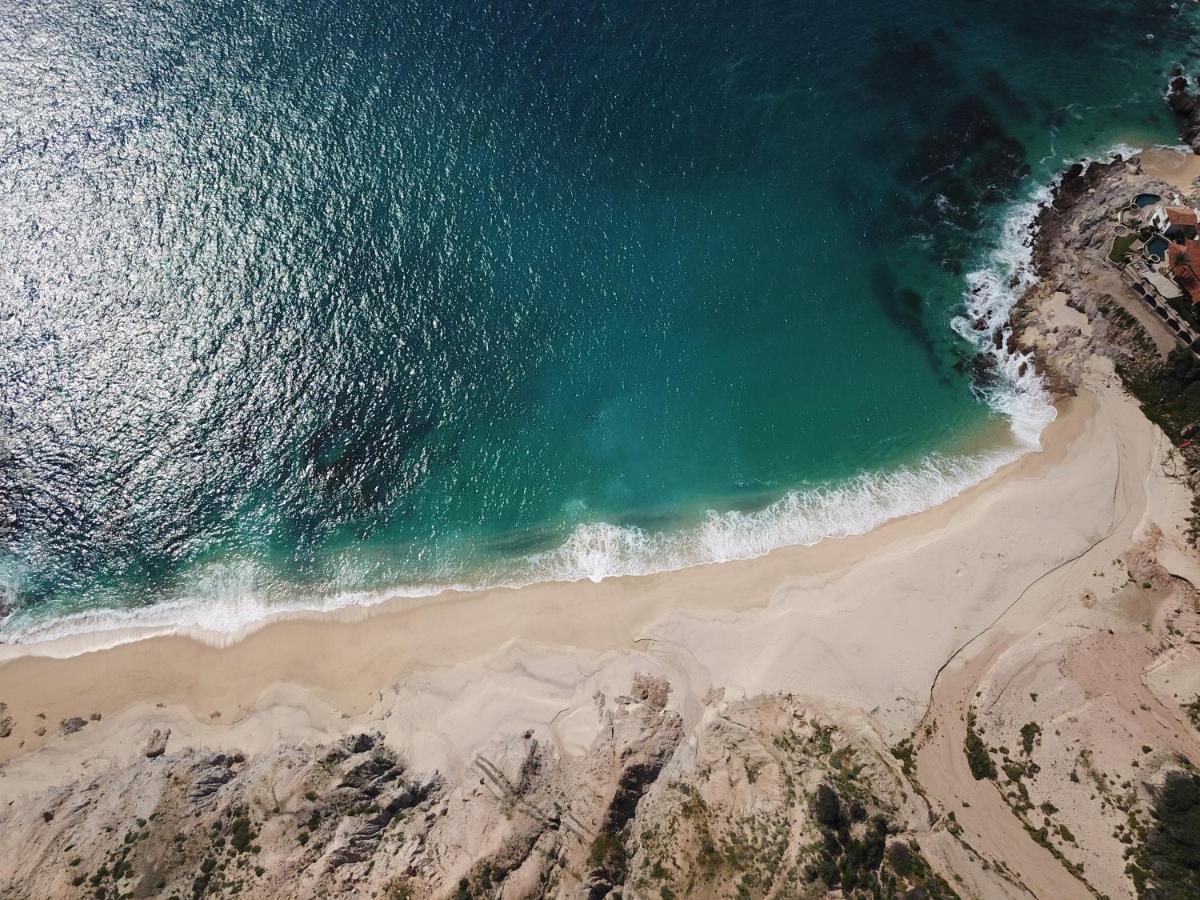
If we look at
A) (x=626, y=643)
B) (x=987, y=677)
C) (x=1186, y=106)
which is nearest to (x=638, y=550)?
(x=626, y=643)

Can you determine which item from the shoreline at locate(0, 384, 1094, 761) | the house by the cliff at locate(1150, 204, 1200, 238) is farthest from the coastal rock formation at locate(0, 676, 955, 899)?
the house by the cliff at locate(1150, 204, 1200, 238)

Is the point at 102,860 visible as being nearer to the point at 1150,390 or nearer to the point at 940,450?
the point at 940,450

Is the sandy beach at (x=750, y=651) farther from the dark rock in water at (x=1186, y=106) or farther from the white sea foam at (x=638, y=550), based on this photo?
the dark rock in water at (x=1186, y=106)

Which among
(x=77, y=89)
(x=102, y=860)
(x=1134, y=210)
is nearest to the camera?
(x=102, y=860)

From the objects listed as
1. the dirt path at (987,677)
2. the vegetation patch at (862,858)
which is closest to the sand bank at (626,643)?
the dirt path at (987,677)

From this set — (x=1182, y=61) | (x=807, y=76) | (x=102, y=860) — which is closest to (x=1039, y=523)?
(x=807, y=76)
